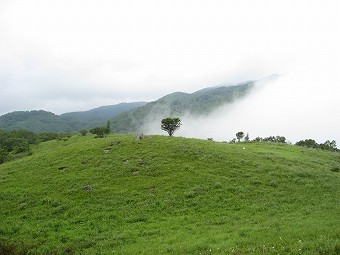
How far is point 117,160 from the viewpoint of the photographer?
43.5m

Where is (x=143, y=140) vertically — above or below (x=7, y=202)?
above

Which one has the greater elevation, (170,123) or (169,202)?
(170,123)

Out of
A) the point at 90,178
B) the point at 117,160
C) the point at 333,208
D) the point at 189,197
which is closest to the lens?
the point at 333,208

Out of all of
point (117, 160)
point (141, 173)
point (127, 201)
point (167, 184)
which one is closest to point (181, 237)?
point (127, 201)

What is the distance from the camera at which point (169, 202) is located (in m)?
29.8

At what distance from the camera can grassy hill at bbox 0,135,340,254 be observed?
20.7m

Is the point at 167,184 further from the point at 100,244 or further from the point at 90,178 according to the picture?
the point at 100,244

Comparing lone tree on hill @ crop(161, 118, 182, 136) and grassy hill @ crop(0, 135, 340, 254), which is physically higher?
lone tree on hill @ crop(161, 118, 182, 136)

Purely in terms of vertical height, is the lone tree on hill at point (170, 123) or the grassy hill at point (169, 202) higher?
the lone tree on hill at point (170, 123)

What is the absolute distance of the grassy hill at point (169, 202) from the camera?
20672 millimetres

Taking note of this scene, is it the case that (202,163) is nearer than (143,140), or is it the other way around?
(202,163)

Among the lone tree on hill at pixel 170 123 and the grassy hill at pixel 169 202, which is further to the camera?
the lone tree on hill at pixel 170 123

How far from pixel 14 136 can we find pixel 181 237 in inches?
6563

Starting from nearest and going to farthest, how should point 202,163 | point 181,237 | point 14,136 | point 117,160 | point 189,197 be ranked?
point 181,237 → point 189,197 → point 202,163 → point 117,160 → point 14,136
